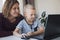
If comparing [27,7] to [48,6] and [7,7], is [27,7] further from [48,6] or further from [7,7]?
[48,6]

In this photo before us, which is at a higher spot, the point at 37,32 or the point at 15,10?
the point at 15,10

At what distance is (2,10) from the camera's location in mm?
1646

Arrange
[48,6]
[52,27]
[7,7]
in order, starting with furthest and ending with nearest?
[48,6] < [7,7] < [52,27]

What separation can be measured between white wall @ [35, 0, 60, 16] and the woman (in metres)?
0.27

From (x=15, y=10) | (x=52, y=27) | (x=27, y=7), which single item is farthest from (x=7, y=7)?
(x=52, y=27)

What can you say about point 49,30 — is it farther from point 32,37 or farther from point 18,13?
point 18,13

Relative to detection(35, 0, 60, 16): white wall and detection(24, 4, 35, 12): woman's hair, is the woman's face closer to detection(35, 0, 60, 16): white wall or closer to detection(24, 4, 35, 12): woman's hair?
detection(24, 4, 35, 12): woman's hair

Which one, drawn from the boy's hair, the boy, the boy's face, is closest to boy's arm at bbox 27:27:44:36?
the boy

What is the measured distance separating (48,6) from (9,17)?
0.58 metres

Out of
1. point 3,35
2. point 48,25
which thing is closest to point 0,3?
point 3,35

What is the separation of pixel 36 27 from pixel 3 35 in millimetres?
379

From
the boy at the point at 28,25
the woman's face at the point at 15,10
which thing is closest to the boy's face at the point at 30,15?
the boy at the point at 28,25

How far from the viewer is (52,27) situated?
1410 mm

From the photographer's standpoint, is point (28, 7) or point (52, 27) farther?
point (28, 7)
